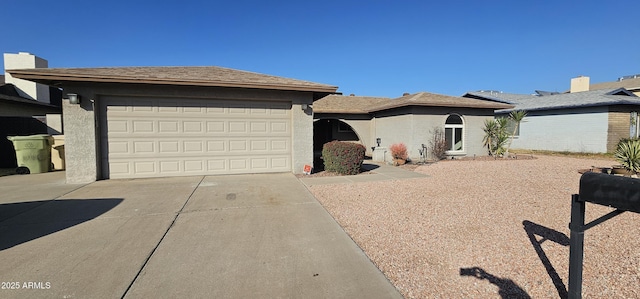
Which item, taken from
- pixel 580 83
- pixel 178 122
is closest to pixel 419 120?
pixel 178 122

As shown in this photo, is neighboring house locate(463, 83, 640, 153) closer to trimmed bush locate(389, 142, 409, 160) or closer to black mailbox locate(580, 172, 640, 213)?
trimmed bush locate(389, 142, 409, 160)

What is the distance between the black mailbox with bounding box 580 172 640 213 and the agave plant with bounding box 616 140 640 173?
9930 millimetres

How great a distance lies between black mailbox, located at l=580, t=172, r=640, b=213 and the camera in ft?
6.26

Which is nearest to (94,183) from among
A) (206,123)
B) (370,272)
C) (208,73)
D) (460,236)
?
(206,123)

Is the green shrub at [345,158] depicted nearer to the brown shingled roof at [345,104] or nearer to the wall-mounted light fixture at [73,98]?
the brown shingled roof at [345,104]

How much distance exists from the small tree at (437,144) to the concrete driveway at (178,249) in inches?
359

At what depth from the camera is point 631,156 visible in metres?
8.68

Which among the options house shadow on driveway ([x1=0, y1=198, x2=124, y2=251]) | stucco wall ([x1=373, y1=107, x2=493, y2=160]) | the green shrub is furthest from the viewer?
stucco wall ([x1=373, y1=107, x2=493, y2=160])

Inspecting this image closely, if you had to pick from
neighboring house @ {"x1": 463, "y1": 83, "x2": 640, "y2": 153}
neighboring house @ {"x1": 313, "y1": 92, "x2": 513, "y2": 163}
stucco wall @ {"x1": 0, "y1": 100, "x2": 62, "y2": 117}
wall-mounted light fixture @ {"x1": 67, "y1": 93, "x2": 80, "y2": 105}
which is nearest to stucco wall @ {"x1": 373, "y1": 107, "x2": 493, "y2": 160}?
neighboring house @ {"x1": 313, "y1": 92, "x2": 513, "y2": 163}

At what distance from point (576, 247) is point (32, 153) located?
1385cm

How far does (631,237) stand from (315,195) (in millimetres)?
5125

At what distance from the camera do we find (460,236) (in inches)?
158

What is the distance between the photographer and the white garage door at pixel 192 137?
818 cm

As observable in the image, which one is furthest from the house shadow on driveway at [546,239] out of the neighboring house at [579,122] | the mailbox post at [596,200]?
the neighboring house at [579,122]
